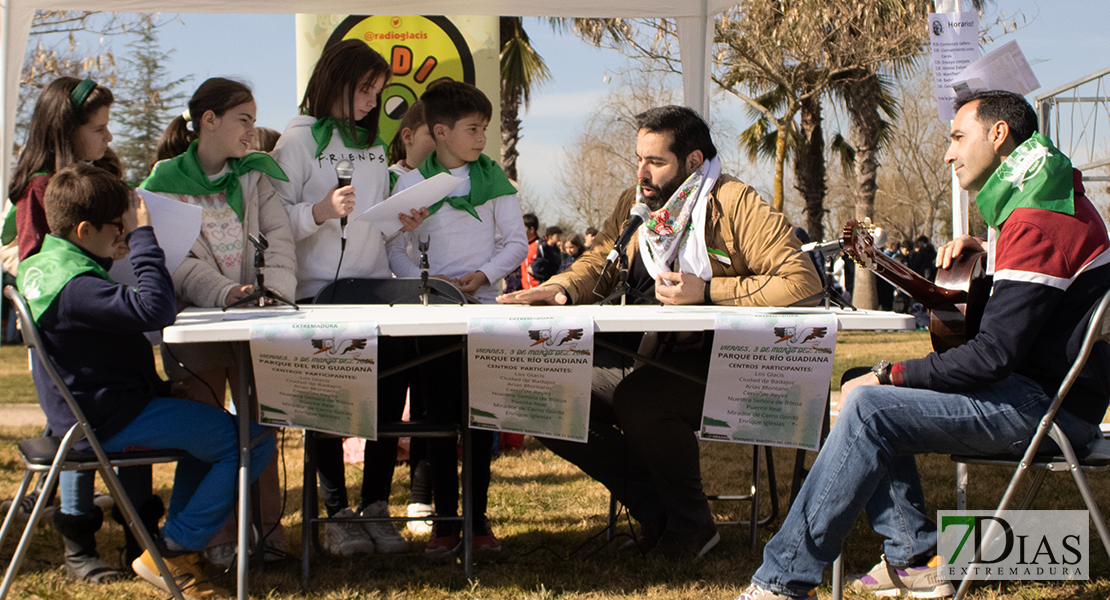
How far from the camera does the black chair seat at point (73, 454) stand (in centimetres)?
237

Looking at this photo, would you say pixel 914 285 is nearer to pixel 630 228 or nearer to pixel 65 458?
pixel 630 228

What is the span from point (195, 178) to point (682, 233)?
1647 mm

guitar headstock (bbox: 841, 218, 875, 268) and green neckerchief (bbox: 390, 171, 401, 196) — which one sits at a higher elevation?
green neckerchief (bbox: 390, 171, 401, 196)

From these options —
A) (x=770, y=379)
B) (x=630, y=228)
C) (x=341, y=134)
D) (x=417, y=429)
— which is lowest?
(x=417, y=429)

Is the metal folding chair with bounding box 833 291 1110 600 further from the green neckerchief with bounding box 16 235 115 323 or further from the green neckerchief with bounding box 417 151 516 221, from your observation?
the green neckerchief with bounding box 16 235 115 323

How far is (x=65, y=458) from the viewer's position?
2357 millimetres

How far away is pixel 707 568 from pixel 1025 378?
1.17 m

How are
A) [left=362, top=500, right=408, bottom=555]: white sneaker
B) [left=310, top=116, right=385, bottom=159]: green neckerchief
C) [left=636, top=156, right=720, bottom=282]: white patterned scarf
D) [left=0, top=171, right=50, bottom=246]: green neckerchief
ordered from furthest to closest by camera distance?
[left=310, top=116, right=385, bottom=159]: green neckerchief, [left=362, top=500, right=408, bottom=555]: white sneaker, [left=636, top=156, right=720, bottom=282]: white patterned scarf, [left=0, top=171, right=50, bottom=246]: green neckerchief

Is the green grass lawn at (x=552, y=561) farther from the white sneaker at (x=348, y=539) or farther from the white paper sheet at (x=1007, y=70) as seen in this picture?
the white paper sheet at (x=1007, y=70)

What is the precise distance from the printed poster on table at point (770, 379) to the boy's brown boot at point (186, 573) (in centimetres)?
148

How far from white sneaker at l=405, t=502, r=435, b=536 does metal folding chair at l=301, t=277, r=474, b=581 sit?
38 cm

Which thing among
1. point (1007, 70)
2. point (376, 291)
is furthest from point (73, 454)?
point (1007, 70)

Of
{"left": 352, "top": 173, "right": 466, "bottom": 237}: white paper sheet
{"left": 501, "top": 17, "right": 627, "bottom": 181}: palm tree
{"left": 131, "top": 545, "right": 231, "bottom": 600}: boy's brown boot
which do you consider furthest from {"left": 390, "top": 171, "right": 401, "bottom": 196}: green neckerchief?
{"left": 501, "top": 17, "right": 627, "bottom": 181}: palm tree

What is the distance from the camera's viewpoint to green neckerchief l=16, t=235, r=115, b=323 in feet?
7.78
